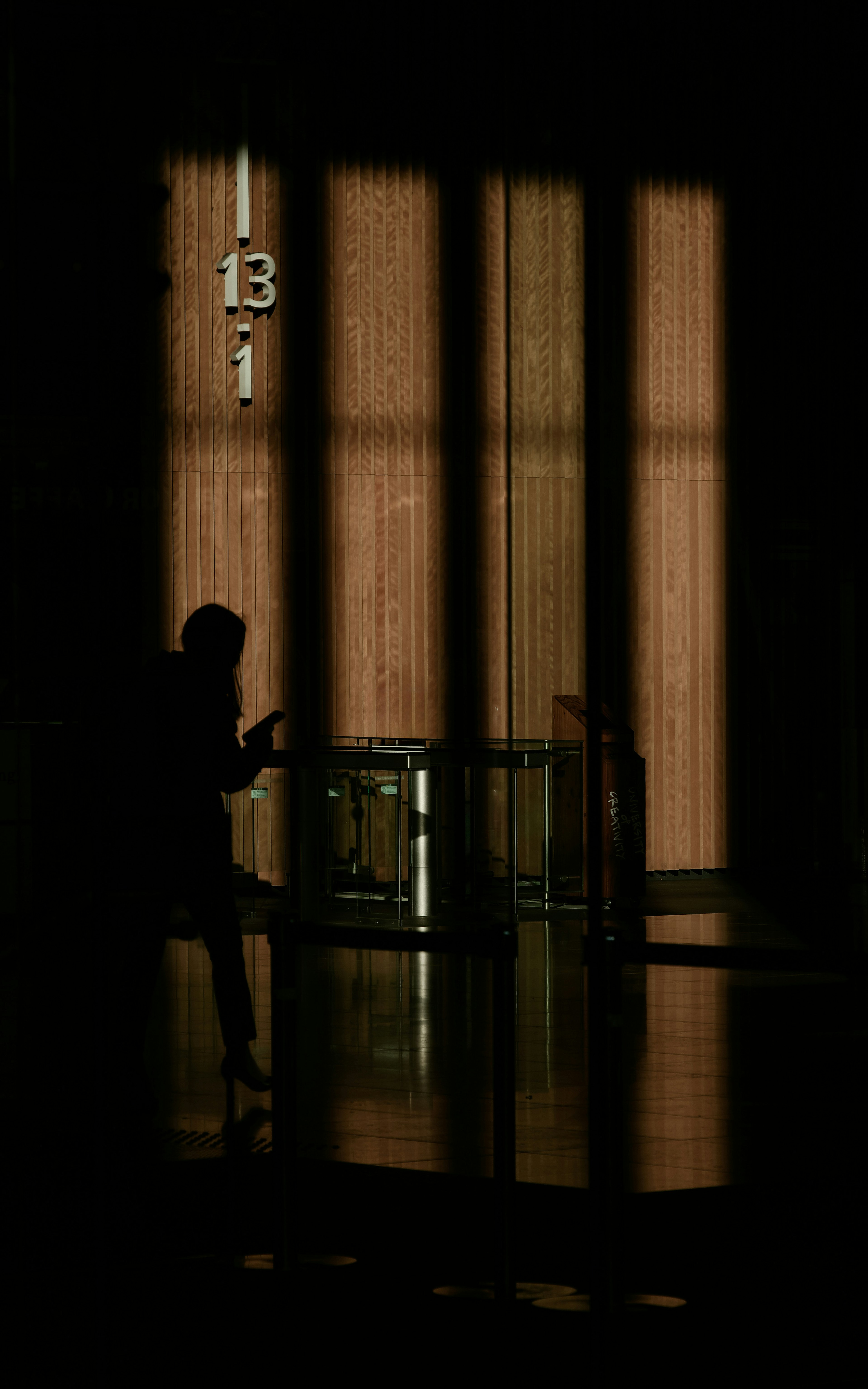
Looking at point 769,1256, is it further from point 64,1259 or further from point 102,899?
point 102,899

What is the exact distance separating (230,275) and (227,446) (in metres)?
1.14

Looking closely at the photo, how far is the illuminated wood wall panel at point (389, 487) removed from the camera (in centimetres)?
1247

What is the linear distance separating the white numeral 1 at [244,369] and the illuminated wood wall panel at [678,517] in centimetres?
272

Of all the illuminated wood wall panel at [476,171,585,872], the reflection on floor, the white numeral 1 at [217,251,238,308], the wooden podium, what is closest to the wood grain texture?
the illuminated wood wall panel at [476,171,585,872]

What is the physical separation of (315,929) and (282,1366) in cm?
100

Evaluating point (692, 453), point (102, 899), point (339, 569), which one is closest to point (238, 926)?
point (102, 899)

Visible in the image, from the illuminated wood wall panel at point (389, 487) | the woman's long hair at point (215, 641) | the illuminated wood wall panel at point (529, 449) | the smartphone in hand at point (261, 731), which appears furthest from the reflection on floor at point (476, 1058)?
the illuminated wood wall panel at point (389, 487)

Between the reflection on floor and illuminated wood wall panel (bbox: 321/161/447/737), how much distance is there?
2.56m

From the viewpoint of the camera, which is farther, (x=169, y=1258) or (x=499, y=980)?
(x=169, y=1258)

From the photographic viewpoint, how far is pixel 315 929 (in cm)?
448

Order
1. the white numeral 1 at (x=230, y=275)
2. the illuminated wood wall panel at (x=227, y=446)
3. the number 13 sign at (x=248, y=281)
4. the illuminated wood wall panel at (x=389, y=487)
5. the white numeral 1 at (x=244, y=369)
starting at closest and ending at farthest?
the illuminated wood wall panel at (x=227, y=446) < the number 13 sign at (x=248, y=281) < the white numeral 1 at (x=230, y=275) < the white numeral 1 at (x=244, y=369) < the illuminated wood wall panel at (x=389, y=487)

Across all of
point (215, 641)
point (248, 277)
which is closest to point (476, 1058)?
point (215, 641)

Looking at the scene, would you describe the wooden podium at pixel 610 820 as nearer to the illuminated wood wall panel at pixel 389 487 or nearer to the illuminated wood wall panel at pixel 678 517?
the illuminated wood wall panel at pixel 389 487

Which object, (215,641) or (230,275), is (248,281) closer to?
(230,275)
